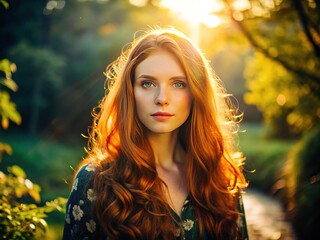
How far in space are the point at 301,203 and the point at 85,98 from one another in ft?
52.0

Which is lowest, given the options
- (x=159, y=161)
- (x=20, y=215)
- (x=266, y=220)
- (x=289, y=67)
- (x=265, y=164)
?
(x=265, y=164)

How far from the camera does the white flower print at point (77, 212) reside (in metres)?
2.05

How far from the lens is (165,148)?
2.48 meters

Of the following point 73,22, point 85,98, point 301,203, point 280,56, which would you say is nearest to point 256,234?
point 301,203

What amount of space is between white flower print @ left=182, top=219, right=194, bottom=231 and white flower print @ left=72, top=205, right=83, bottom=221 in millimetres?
586

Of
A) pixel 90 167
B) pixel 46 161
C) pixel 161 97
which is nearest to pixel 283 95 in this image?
pixel 161 97

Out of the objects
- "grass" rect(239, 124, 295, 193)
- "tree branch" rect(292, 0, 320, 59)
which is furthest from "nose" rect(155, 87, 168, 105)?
"grass" rect(239, 124, 295, 193)

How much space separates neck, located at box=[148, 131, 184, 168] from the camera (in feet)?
7.99

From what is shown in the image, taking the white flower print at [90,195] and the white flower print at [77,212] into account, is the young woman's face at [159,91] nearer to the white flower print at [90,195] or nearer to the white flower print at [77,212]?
the white flower print at [90,195]

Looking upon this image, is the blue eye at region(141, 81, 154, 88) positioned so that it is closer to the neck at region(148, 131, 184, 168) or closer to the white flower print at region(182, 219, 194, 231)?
the neck at region(148, 131, 184, 168)

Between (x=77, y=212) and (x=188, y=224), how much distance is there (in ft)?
2.08

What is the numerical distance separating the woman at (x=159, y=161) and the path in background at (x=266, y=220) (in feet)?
16.0

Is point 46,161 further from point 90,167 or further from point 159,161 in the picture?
point 90,167

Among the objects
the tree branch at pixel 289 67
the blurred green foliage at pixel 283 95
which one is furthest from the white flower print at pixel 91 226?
the blurred green foliage at pixel 283 95
